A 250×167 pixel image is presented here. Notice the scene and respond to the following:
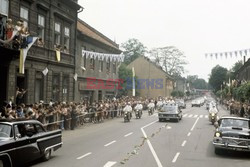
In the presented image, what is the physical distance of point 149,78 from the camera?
75750 millimetres

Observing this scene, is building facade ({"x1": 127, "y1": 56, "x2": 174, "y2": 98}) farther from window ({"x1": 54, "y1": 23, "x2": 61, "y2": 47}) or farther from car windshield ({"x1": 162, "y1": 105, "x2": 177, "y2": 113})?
window ({"x1": 54, "y1": 23, "x2": 61, "y2": 47})

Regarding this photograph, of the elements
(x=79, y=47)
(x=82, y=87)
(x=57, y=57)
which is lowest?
(x=82, y=87)

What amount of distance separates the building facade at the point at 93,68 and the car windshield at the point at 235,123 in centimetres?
1798

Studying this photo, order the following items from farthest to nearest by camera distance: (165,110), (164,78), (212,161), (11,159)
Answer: (164,78) → (165,110) → (212,161) → (11,159)

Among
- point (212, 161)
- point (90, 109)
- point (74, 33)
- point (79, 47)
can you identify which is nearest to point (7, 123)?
point (212, 161)

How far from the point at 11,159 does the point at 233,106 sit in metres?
38.0

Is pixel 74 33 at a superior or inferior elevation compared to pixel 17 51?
superior

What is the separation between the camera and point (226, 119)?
14.3m

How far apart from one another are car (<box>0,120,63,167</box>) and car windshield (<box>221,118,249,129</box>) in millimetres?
7628

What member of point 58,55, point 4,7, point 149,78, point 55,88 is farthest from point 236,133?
point 149,78

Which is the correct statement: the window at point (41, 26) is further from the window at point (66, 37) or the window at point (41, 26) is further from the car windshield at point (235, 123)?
the car windshield at point (235, 123)

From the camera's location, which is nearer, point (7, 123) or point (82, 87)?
point (7, 123)

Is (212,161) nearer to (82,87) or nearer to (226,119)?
(226,119)

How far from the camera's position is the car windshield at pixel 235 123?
13769 millimetres
